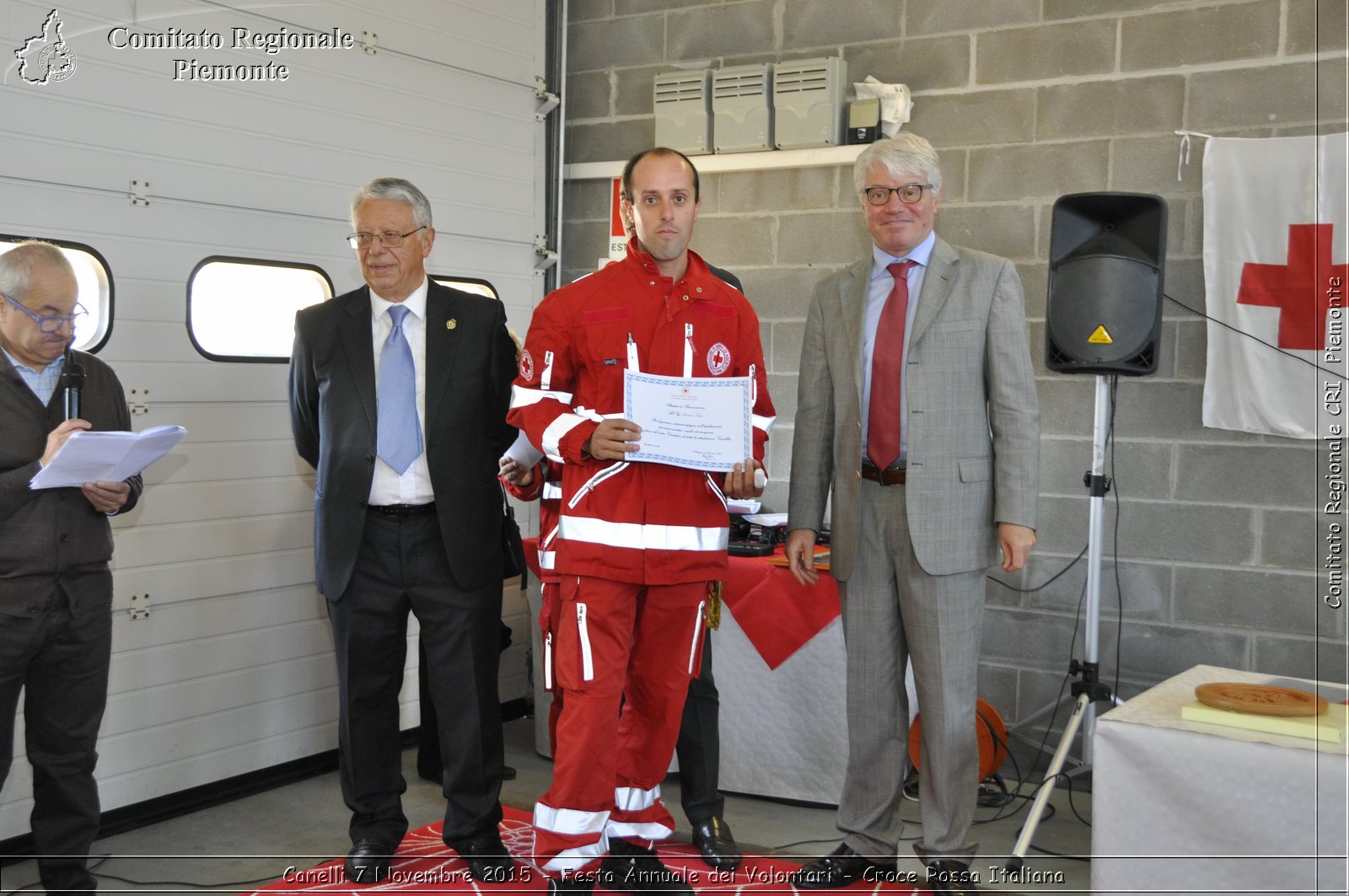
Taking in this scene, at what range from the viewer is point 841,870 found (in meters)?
3.19

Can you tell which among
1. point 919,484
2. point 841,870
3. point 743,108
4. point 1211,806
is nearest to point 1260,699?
point 1211,806

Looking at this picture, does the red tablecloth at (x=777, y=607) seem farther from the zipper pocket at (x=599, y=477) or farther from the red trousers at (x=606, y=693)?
the zipper pocket at (x=599, y=477)

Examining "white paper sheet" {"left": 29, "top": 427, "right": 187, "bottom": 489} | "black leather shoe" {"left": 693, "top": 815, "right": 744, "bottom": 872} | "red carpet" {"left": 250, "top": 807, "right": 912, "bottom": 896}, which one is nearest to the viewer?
"white paper sheet" {"left": 29, "top": 427, "right": 187, "bottom": 489}

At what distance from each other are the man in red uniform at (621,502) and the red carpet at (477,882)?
0.29 m

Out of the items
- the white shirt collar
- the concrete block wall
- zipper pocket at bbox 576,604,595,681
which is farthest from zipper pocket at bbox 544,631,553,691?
the concrete block wall

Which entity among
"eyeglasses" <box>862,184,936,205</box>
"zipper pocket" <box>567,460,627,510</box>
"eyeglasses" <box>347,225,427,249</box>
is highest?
"eyeglasses" <box>862,184,936,205</box>

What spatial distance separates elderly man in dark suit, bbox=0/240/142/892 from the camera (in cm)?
292

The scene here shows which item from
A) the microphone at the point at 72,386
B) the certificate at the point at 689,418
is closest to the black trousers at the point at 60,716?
the microphone at the point at 72,386

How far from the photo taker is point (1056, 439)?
14.3ft

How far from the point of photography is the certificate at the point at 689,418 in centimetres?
283

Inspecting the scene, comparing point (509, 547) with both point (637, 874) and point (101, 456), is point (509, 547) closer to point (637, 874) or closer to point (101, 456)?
point (637, 874)

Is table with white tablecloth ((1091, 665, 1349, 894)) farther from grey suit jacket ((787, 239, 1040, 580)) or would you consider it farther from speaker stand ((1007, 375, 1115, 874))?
speaker stand ((1007, 375, 1115, 874))

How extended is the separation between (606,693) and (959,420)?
114 centimetres

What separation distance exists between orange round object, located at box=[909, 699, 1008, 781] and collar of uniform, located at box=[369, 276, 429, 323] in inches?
84.6
